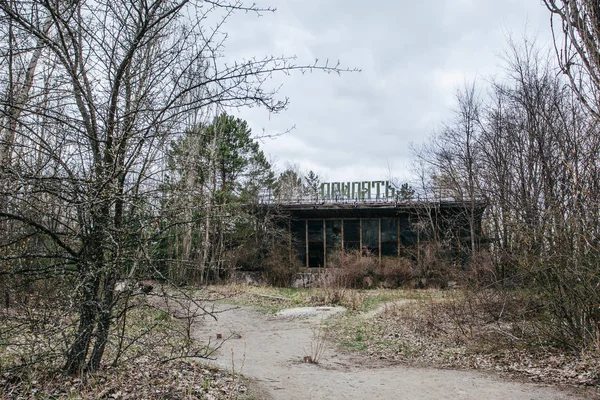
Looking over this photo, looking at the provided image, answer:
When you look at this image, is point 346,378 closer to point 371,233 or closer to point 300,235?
point 371,233

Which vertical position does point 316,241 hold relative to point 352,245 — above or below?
above

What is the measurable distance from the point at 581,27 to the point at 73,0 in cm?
462

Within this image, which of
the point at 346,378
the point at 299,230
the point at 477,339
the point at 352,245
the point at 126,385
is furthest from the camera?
the point at 299,230

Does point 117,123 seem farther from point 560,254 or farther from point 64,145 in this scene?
point 560,254

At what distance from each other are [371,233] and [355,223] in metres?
1.14

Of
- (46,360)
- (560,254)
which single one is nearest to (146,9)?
(46,360)

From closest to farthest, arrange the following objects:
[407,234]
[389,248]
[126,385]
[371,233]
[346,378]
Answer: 1. [126,385]
2. [346,378]
3. [407,234]
4. [389,248]
5. [371,233]

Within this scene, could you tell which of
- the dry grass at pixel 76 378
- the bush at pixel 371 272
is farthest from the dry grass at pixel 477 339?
the bush at pixel 371 272

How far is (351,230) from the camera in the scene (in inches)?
1102

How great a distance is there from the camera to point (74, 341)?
485cm

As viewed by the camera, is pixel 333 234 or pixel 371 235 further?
pixel 333 234

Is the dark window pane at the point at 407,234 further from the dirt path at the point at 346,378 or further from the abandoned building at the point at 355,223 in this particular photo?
the dirt path at the point at 346,378

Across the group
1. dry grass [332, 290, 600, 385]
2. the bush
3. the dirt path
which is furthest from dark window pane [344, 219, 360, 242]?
the dirt path

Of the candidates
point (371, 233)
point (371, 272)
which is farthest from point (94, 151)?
point (371, 233)
